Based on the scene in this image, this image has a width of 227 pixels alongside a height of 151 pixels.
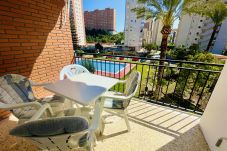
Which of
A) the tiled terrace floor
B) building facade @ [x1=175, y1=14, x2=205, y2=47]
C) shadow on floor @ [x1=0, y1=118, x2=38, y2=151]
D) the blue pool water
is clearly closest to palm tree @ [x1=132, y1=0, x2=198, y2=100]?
the blue pool water

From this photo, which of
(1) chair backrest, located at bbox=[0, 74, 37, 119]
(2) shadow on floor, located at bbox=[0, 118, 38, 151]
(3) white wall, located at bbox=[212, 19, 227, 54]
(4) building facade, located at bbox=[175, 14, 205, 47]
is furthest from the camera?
(4) building facade, located at bbox=[175, 14, 205, 47]

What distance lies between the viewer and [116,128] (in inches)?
73.0

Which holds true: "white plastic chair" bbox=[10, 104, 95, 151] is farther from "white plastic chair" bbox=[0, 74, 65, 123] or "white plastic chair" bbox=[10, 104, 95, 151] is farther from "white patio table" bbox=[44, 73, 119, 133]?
"white plastic chair" bbox=[0, 74, 65, 123]

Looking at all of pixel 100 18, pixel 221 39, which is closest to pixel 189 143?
pixel 221 39

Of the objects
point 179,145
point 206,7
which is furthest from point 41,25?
point 206,7

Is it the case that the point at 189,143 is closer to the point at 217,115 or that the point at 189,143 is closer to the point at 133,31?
the point at 217,115

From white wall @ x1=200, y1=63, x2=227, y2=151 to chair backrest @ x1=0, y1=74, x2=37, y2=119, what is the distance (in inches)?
87.5

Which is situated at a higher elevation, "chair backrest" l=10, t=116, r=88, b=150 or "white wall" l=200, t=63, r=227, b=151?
"chair backrest" l=10, t=116, r=88, b=150

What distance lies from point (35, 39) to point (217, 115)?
124 inches

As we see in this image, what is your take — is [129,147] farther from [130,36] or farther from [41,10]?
[130,36]

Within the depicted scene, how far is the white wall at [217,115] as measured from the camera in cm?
140

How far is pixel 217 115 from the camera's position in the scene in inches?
59.1

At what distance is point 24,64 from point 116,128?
197 cm

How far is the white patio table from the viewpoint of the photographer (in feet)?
4.07
